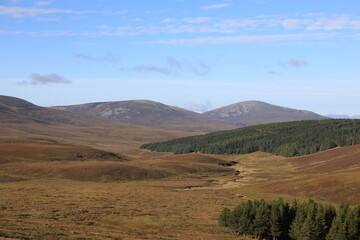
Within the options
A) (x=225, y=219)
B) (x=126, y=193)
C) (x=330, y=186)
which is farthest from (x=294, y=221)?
(x=126, y=193)

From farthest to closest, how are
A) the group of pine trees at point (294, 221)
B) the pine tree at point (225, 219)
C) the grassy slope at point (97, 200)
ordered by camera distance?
the pine tree at point (225, 219), the grassy slope at point (97, 200), the group of pine trees at point (294, 221)

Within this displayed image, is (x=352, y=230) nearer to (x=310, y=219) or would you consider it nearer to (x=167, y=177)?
(x=310, y=219)

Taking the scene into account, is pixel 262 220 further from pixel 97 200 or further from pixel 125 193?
pixel 125 193

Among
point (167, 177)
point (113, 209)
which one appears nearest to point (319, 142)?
point (167, 177)

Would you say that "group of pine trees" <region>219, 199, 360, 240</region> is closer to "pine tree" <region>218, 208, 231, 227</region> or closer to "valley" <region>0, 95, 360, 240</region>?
"pine tree" <region>218, 208, 231, 227</region>

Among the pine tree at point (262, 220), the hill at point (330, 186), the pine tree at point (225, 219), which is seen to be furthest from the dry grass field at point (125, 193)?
the pine tree at point (262, 220)

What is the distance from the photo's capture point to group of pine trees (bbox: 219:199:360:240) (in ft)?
149

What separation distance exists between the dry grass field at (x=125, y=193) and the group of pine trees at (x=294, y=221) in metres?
2.74

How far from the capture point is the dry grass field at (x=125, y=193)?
4741 cm

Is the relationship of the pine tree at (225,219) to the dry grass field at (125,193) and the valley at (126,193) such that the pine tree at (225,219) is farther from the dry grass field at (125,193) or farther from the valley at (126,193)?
the dry grass field at (125,193)

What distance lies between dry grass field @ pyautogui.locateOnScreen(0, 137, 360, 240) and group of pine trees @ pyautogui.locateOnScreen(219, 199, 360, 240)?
2.74 metres

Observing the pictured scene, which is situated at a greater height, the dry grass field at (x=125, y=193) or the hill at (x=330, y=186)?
the hill at (x=330, y=186)

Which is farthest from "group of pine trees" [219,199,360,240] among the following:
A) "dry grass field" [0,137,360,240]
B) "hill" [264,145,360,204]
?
"hill" [264,145,360,204]

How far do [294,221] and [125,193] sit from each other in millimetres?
42566
